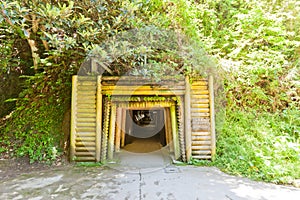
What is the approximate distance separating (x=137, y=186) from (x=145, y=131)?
523cm

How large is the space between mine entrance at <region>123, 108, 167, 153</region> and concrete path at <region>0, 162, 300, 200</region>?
201 centimetres

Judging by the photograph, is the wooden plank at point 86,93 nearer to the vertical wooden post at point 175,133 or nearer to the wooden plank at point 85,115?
the wooden plank at point 85,115

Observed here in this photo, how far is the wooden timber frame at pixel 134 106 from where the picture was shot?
12.9 ft

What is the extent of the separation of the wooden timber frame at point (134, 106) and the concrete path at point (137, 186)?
0.49m

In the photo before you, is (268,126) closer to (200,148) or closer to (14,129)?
(200,148)

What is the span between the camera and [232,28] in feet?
17.9

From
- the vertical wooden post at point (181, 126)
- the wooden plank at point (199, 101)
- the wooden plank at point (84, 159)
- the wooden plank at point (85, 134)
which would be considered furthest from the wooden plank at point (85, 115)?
the wooden plank at point (199, 101)

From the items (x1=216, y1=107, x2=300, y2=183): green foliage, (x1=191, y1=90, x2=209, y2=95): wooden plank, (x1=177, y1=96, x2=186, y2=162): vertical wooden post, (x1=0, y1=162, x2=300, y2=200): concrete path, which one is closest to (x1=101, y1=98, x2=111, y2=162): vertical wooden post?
(x1=0, y1=162, x2=300, y2=200): concrete path

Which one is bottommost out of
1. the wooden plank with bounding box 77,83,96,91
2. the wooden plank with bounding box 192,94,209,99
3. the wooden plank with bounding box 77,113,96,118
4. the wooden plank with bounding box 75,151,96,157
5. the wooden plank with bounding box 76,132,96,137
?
the wooden plank with bounding box 75,151,96,157

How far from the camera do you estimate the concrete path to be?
8.36ft

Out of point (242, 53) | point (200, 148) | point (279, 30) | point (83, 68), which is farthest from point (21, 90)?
point (279, 30)

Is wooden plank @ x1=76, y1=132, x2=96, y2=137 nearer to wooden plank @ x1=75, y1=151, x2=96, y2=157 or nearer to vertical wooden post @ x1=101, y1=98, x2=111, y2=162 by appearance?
vertical wooden post @ x1=101, y1=98, x2=111, y2=162

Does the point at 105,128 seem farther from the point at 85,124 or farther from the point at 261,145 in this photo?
the point at 261,145

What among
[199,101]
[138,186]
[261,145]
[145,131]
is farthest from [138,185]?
[145,131]
